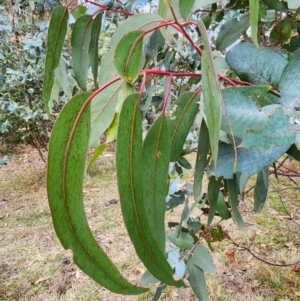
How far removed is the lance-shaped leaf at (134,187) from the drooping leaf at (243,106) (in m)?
0.09

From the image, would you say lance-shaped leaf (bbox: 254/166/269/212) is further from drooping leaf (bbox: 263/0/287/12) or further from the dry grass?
the dry grass

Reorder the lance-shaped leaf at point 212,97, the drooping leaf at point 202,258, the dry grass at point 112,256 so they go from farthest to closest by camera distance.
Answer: the dry grass at point 112,256 < the drooping leaf at point 202,258 < the lance-shaped leaf at point 212,97

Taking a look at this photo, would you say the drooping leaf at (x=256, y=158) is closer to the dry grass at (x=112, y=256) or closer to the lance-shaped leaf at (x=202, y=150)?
the lance-shaped leaf at (x=202, y=150)

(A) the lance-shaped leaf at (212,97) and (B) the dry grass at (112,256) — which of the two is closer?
(A) the lance-shaped leaf at (212,97)

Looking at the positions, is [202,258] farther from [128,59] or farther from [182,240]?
[128,59]

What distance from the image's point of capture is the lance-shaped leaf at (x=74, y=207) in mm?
292

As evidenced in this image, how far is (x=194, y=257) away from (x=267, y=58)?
49 centimetres

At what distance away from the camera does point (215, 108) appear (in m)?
0.27

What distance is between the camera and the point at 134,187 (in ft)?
0.99

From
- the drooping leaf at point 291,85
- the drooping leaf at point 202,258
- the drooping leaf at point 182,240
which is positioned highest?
the drooping leaf at point 291,85

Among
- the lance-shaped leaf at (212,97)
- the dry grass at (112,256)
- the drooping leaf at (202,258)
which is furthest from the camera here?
the dry grass at (112,256)

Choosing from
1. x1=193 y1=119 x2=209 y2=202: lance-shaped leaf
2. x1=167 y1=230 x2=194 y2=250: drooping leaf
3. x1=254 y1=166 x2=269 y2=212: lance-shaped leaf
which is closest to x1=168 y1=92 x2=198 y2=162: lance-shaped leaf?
x1=193 y1=119 x2=209 y2=202: lance-shaped leaf

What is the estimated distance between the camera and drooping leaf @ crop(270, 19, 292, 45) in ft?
1.84

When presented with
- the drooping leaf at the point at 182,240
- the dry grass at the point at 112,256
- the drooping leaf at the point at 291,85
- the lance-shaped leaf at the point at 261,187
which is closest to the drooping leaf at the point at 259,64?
the drooping leaf at the point at 291,85
